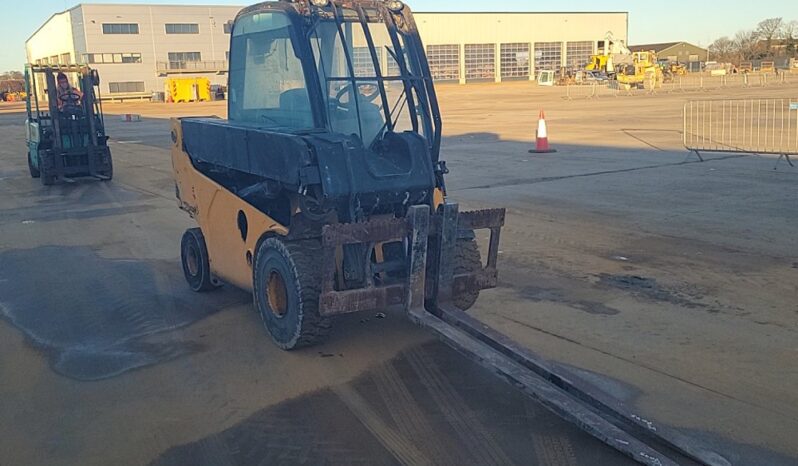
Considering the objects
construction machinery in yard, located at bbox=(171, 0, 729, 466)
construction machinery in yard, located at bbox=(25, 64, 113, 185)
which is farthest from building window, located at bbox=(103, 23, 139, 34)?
construction machinery in yard, located at bbox=(171, 0, 729, 466)

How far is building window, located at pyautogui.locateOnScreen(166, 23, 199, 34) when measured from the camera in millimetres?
80375

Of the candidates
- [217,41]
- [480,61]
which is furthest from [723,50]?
[217,41]

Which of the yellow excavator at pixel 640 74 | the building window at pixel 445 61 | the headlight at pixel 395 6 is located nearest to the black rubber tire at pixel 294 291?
the headlight at pixel 395 6

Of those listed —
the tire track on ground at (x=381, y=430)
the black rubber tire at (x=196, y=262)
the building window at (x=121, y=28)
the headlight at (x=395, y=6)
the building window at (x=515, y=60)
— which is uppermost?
the building window at (x=121, y=28)

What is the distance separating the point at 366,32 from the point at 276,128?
3.42 ft

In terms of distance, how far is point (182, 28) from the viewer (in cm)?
8125

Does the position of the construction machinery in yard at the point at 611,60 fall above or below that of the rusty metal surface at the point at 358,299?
above

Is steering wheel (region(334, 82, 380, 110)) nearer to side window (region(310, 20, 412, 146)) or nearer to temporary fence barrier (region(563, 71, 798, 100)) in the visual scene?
side window (region(310, 20, 412, 146))

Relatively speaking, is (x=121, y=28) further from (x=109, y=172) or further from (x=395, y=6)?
(x=395, y=6)

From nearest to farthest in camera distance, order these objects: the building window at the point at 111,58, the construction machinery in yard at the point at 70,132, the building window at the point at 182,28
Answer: the construction machinery in yard at the point at 70,132 → the building window at the point at 111,58 → the building window at the point at 182,28

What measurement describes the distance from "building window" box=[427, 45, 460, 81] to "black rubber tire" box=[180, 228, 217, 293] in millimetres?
76770

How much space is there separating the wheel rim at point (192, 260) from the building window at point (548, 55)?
273 ft

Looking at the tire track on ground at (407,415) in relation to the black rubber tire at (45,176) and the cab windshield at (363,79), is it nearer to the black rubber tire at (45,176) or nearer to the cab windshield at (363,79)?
the cab windshield at (363,79)

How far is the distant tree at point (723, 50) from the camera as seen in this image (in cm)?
9081
